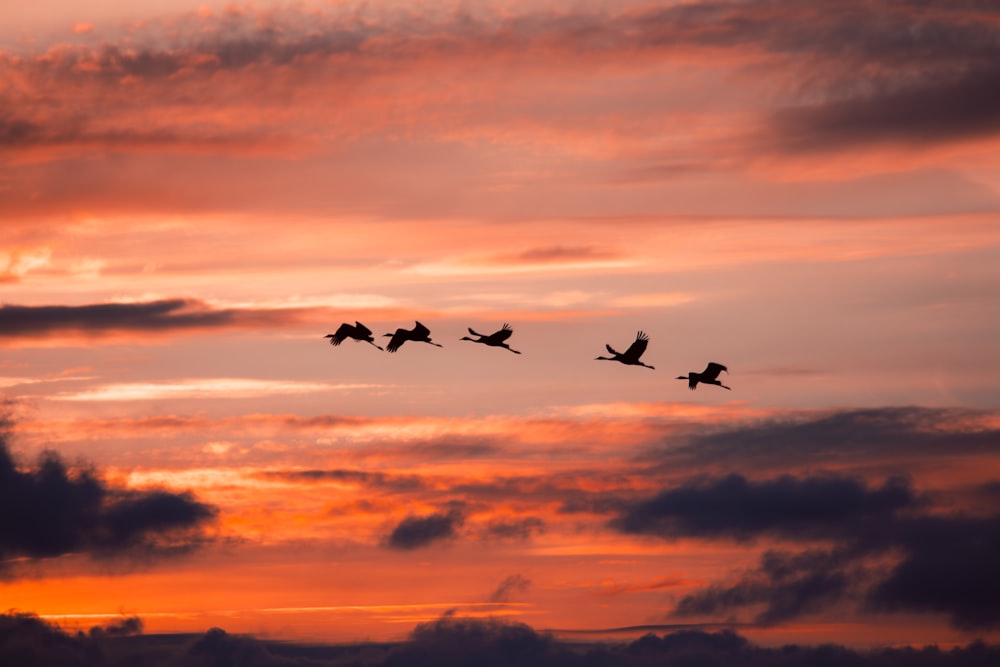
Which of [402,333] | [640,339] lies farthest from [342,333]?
[640,339]

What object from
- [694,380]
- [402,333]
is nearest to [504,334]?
[402,333]

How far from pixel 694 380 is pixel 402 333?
93.1 feet

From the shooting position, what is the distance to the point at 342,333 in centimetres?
10544

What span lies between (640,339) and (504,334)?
13.0 m

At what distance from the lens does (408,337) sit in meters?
105

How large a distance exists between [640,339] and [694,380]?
6596 millimetres

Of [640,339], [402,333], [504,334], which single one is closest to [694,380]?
[640,339]

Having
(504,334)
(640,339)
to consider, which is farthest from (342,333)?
(640,339)

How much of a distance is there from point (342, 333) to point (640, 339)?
28.3 meters

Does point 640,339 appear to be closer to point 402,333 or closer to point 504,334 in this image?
point 504,334

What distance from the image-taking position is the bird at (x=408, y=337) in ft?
342

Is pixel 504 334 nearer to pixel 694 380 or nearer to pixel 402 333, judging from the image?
pixel 402 333

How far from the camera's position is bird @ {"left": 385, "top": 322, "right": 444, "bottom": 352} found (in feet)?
342

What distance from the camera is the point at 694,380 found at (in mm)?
108750
